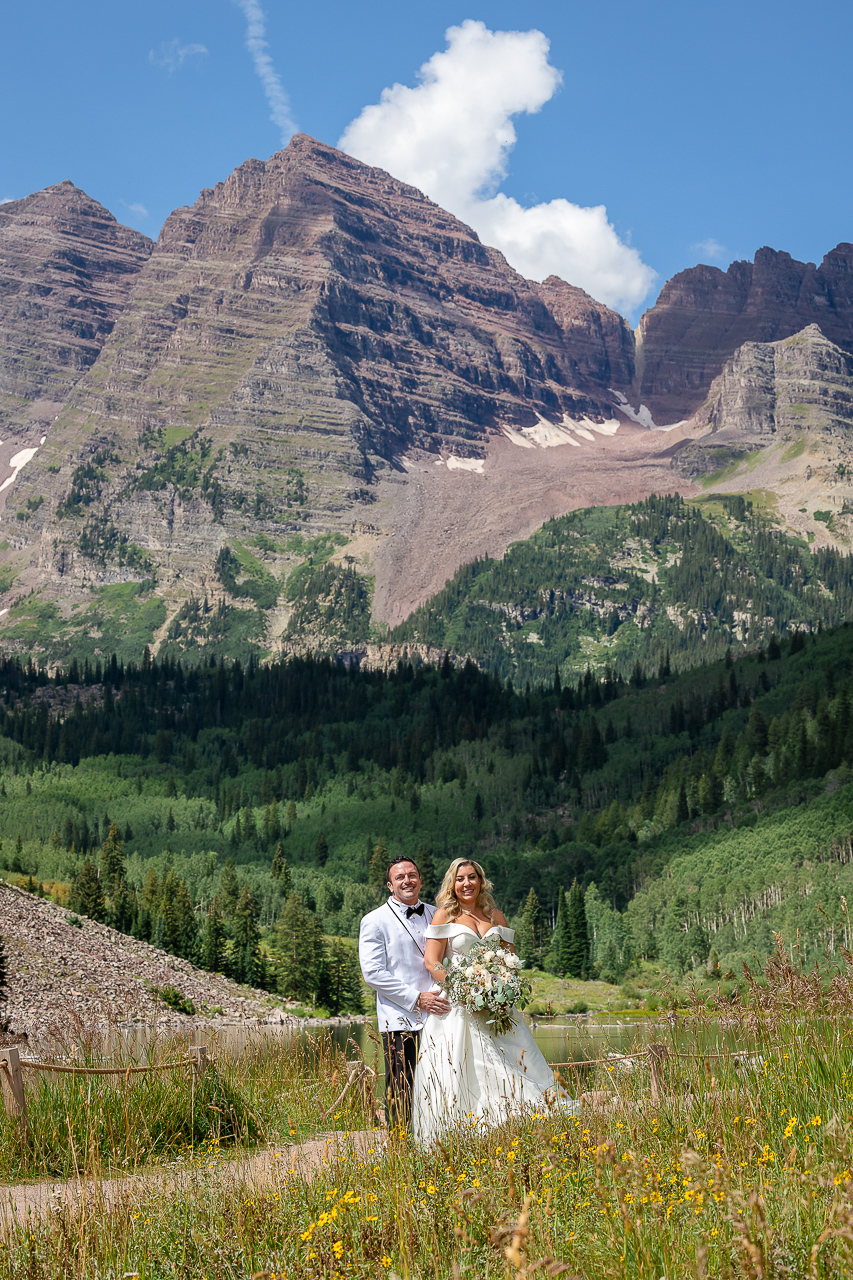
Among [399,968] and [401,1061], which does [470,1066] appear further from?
[399,968]

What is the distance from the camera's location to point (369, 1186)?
1161 cm

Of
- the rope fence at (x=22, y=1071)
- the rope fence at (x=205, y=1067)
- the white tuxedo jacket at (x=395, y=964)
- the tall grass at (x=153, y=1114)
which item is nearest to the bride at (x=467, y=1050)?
the white tuxedo jacket at (x=395, y=964)

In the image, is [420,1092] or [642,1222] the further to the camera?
[420,1092]

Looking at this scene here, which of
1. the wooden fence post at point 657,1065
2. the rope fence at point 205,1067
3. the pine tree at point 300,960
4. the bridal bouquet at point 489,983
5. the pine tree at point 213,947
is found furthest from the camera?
the pine tree at point 213,947

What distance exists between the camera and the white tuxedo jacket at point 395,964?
15.4m

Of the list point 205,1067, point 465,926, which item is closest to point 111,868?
point 205,1067

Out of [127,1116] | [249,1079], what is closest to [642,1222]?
[127,1116]

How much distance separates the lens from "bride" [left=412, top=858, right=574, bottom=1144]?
13930 mm

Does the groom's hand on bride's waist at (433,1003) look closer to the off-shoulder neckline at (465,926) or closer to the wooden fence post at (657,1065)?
the off-shoulder neckline at (465,926)

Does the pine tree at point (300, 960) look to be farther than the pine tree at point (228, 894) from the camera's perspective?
No

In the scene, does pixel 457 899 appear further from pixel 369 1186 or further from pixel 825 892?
pixel 825 892

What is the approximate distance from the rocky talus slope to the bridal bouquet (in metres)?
74.8

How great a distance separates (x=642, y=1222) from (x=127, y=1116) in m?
9.20

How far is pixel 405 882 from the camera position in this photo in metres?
15.6
